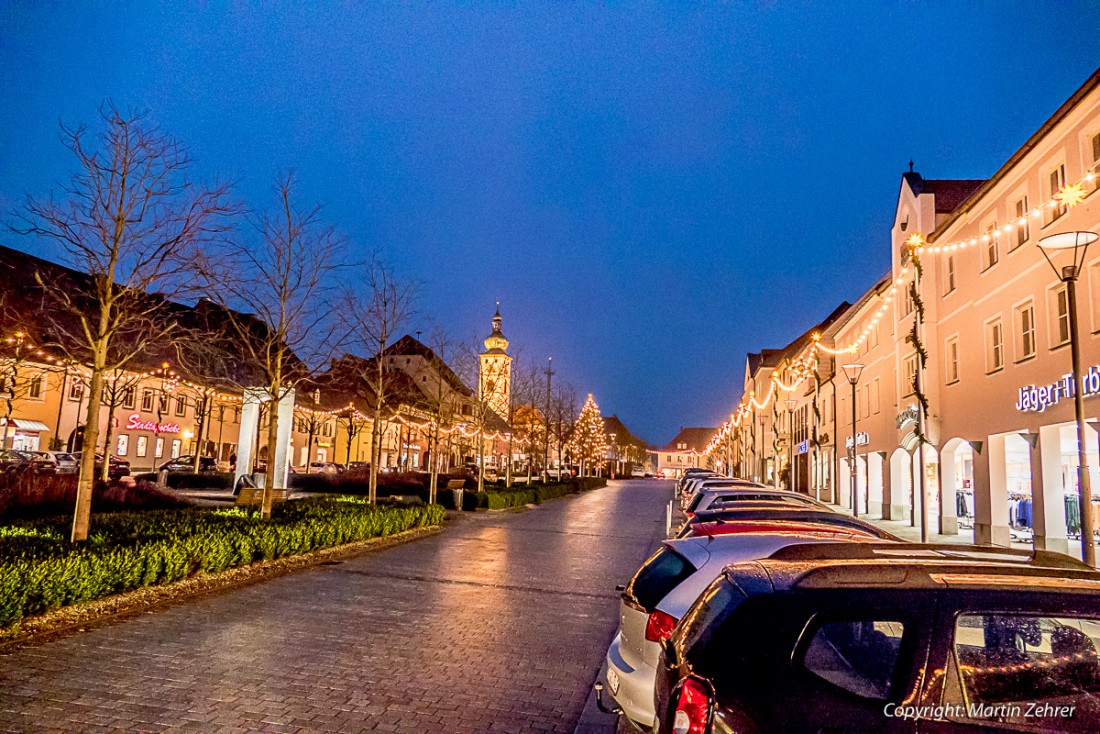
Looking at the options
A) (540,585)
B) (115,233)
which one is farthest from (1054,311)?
(115,233)

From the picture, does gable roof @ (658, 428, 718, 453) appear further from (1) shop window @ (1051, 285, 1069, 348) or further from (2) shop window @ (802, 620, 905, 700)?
(2) shop window @ (802, 620, 905, 700)

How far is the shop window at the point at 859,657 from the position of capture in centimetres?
250

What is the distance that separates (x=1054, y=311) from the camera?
15.6 meters

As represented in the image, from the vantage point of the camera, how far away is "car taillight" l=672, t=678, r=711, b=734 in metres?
A: 2.53

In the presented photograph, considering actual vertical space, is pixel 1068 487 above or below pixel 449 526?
above

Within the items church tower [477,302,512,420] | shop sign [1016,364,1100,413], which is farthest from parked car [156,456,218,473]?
shop sign [1016,364,1100,413]

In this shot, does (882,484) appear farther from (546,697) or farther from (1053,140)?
(546,697)

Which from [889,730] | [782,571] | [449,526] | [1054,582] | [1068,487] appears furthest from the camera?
[449,526]

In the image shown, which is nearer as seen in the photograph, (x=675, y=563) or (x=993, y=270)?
(x=675, y=563)

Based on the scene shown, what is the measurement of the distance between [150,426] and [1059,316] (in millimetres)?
47260

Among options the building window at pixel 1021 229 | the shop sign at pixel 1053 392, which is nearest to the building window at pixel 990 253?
the building window at pixel 1021 229

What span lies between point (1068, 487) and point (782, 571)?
19612 millimetres

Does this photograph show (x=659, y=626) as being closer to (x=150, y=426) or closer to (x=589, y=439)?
(x=150, y=426)

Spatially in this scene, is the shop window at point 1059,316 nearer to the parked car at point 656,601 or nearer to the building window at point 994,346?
the building window at point 994,346
